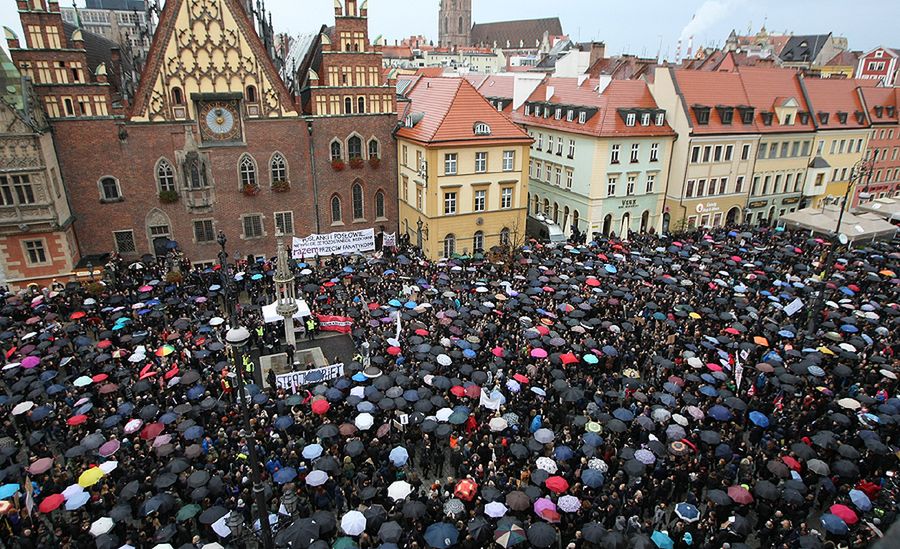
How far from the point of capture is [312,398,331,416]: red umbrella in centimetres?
1827

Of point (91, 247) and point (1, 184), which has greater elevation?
point (1, 184)

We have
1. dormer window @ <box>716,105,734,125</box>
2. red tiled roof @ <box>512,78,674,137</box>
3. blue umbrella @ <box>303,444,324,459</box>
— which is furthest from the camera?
dormer window @ <box>716,105,734,125</box>

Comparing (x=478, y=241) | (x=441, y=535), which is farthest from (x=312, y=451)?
(x=478, y=241)

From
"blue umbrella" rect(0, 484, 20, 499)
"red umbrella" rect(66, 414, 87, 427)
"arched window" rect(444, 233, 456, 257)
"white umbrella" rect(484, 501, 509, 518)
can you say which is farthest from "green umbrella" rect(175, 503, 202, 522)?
"arched window" rect(444, 233, 456, 257)

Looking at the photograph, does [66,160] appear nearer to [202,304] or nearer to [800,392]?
[202,304]

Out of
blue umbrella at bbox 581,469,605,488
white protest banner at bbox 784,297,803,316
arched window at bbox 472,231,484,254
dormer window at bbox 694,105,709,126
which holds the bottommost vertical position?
arched window at bbox 472,231,484,254

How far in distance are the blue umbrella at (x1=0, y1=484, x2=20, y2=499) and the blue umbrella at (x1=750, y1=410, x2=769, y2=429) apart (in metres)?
21.8

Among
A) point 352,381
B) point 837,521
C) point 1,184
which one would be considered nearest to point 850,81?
point 837,521

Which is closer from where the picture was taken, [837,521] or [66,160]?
[837,521]

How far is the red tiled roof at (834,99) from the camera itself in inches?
1975

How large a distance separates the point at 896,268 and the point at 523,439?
2988 centimetres

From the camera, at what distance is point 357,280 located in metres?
31.0

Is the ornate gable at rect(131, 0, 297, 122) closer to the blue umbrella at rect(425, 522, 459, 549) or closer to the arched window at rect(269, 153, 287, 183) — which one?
the arched window at rect(269, 153, 287, 183)

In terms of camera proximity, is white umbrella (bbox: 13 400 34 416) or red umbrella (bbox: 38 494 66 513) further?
white umbrella (bbox: 13 400 34 416)
